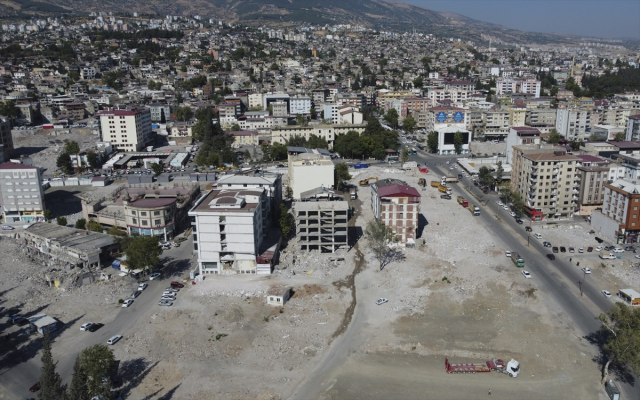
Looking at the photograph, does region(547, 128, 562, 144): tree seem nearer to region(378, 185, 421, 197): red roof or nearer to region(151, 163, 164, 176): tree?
region(378, 185, 421, 197): red roof

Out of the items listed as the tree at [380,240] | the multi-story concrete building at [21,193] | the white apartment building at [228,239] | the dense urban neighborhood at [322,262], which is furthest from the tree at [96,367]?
the multi-story concrete building at [21,193]

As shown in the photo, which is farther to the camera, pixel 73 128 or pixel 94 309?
pixel 73 128

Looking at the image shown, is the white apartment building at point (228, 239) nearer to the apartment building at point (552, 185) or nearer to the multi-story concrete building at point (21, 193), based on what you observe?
the multi-story concrete building at point (21, 193)

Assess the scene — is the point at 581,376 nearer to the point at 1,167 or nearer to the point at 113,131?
the point at 1,167

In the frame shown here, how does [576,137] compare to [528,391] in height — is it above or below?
above

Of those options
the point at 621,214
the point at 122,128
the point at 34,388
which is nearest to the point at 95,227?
the point at 34,388

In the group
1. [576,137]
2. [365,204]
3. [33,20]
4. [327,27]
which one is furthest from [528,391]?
[327,27]

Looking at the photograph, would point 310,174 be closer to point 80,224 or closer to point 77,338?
point 80,224
